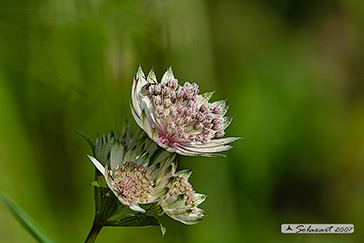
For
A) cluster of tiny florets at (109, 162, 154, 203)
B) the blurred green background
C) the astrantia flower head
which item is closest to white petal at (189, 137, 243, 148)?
the astrantia flower head

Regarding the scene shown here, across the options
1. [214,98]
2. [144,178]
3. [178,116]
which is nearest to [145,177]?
[144,178]

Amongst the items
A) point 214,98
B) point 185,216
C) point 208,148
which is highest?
point 214,98

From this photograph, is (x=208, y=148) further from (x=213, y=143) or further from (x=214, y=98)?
(x=214, y=98)

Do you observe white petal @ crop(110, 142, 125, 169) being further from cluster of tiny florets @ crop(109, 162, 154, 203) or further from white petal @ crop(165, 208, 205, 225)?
white petal @ crop(165, 208, 205, 225)

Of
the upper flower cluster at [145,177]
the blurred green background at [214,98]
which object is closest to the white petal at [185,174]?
the upper flower cluster at [145,177]

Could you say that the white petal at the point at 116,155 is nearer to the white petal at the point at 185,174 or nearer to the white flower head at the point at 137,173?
the white flower head at the point at 137,173

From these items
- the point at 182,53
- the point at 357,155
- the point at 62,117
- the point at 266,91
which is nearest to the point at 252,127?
the point at 266,91
